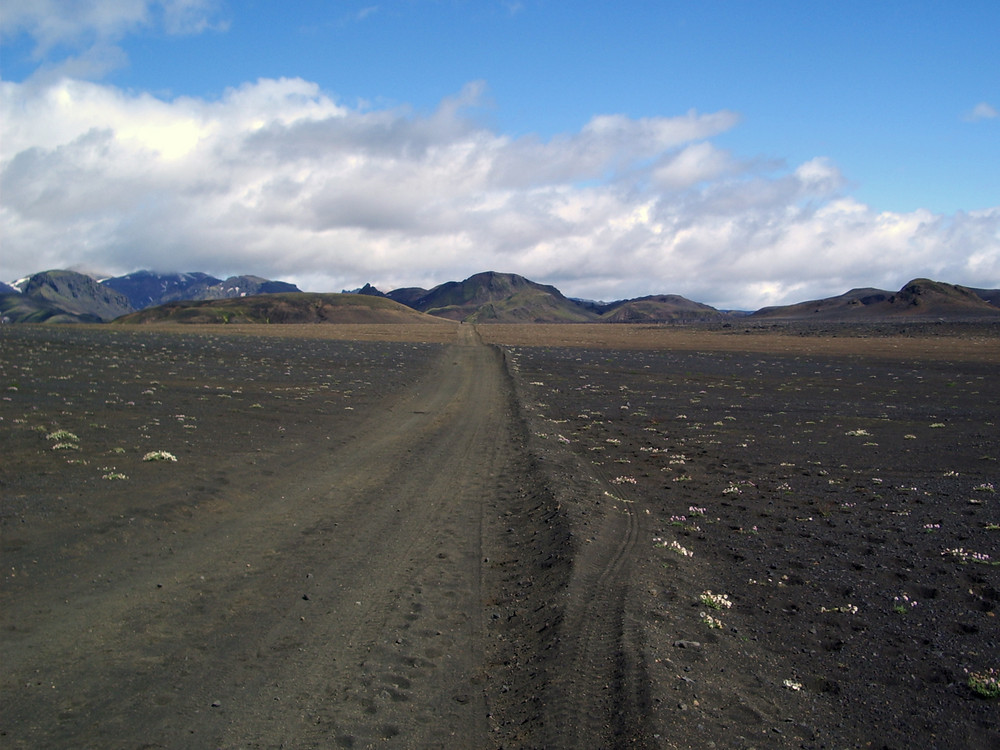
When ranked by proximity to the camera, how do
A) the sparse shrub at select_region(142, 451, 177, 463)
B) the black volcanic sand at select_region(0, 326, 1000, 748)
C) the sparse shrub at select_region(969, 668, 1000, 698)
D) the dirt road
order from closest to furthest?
the dirt road, the black volcanic sand at select_region(0, 326, 1000, 748), the sparse shrub at select_region(969, 668, 1000, 698), the sparse shrub at select_region(142, 451, 177, 463)

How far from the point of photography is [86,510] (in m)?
11.4

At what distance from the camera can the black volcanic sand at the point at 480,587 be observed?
6.04 m

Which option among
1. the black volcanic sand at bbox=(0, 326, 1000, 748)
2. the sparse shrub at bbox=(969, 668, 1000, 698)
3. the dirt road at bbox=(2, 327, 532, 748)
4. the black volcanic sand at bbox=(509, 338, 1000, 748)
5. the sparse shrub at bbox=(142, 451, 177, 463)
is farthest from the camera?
the sparse shrub at bbox=(142, 451, 177, 463)

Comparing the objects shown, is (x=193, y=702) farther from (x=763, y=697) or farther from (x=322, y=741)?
→ (x=763, y=697)

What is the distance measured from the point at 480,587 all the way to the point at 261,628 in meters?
3.09

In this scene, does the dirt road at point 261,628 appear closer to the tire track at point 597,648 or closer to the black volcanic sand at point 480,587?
the black volcanic sand at point 480,587

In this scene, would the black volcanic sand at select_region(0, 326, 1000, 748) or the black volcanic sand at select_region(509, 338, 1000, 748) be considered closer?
the black volcanic sand at select_region(0, 326, 1000, 748)

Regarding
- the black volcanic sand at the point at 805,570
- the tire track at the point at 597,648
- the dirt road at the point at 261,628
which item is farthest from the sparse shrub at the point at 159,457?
the black volcanic sand at the point at 805,570

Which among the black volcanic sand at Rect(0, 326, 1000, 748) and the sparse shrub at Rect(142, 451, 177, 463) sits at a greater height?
the sparse shrub at Rect(142, 451, 177, 463)

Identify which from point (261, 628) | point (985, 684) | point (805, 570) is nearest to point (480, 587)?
point (261, 628)

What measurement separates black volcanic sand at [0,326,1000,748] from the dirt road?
0.13 feet

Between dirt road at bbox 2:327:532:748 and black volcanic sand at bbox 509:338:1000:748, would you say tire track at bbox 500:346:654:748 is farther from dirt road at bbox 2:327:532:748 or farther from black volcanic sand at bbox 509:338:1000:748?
dirt road at bbox 2:327:532:748

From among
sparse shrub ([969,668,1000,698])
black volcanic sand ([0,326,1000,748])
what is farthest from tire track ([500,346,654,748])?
sparse shrub ([969,668,1000,698])

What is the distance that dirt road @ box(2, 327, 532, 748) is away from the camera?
18.8 feet
